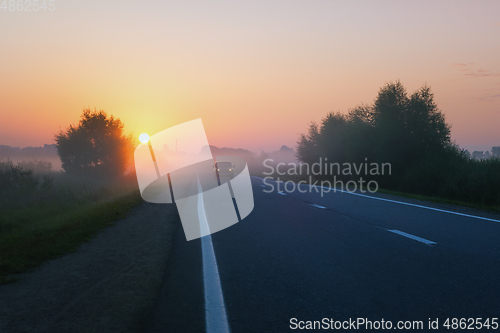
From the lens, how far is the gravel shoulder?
3.58m

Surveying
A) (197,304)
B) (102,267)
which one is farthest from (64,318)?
(102,267)

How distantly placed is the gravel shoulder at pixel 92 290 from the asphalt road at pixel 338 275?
0.93ft

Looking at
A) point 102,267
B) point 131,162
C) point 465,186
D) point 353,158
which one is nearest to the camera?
point 102,267

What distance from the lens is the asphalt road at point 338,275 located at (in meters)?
3.65

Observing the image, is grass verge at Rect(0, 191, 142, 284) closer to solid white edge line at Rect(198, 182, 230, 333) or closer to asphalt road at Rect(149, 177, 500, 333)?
asphalt road at Rect(149, 177, 500, 333)

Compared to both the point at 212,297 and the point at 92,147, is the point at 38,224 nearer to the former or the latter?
the point at 212,297

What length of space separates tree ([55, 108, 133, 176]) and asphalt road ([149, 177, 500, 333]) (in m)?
43.4

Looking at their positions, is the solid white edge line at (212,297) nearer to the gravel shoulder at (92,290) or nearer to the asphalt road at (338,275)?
the asphalt road at (338,275)

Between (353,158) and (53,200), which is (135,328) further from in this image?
(353,158)

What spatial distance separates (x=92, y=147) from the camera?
157 feet

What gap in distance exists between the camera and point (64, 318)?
12.1 ft

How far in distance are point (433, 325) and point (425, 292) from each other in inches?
34.6

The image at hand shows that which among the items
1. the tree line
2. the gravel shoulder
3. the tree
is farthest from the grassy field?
the tree

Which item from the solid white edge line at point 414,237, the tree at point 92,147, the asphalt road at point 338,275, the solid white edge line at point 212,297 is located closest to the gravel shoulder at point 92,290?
the asphalt road at point 338,275
